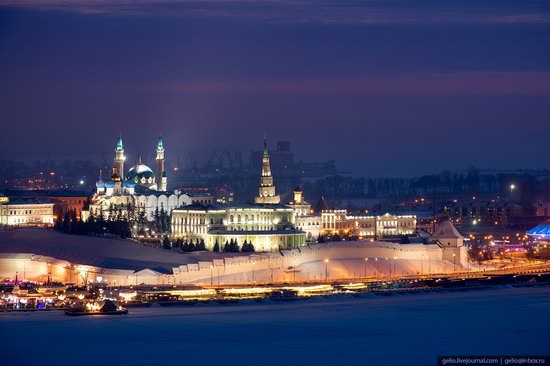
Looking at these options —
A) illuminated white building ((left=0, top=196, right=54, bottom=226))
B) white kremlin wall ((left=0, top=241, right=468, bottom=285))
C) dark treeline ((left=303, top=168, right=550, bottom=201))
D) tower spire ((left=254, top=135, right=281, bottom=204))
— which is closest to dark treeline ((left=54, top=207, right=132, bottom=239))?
white kremlin wall ((left=0, top=241, right=468, bottom=285))

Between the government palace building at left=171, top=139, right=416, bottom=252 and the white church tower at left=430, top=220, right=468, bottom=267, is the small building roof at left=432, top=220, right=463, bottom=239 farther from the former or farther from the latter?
the government palace building at left=171, top=139, right=416, bottom=252

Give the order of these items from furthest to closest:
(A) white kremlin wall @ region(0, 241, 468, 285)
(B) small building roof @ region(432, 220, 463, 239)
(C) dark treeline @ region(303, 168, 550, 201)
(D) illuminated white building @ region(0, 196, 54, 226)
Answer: (C) dark treeline @ region(303, 168, 550, 201) → (D) illuminated white building @ region(0, 196, 54, 226) → (B) small building roof @ region(432, 220, 463, 239) → (A) white kremlin wall @ region(0, 241, 468, 285)

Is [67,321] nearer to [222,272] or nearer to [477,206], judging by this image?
[222,272]

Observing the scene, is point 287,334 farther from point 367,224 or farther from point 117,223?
point 367,224

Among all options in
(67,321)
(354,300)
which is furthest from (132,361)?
(354,300)

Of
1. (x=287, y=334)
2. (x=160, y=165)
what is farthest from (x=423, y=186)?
(x=287, y=334)
